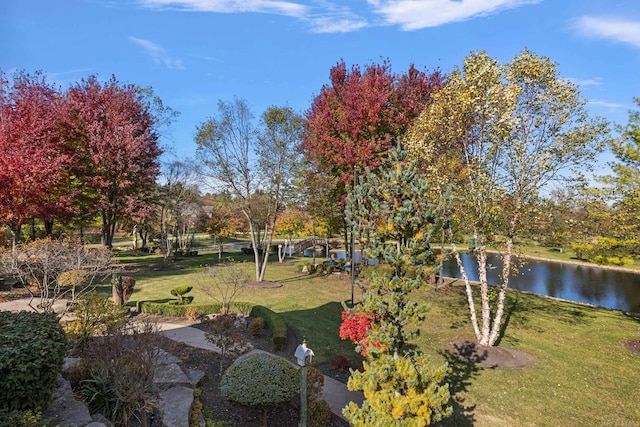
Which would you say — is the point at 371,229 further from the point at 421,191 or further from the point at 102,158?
the point at 102,158

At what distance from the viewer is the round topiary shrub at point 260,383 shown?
6.71 m

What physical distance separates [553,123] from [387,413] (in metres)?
10.0

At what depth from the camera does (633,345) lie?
467 inches

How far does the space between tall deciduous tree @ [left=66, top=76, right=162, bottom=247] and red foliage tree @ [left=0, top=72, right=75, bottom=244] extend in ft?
4.21

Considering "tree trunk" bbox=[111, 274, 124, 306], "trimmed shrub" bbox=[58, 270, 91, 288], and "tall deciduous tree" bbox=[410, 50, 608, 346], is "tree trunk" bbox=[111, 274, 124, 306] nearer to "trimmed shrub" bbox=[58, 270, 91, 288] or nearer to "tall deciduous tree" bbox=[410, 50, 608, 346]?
"trimmed shrub" bbox=[58, 270, 91, 288]

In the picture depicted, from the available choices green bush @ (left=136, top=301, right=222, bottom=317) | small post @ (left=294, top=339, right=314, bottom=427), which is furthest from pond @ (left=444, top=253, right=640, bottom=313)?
small post @ (left=294, top=339, right=314, bottom=427)

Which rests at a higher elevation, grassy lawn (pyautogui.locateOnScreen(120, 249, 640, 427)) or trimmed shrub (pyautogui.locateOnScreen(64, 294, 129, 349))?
trimmed shrub (pyautogui.locateOnScreen(64, 294, 129, 349))

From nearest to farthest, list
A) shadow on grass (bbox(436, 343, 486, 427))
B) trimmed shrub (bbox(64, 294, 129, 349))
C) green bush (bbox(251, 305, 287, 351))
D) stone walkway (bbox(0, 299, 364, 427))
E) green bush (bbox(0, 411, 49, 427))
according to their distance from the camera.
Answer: green bush (bbox(0, 411, 49, 427))
stone walkway (bbox(0, 299, 364, 427))
shadow on grass (bbox(436, 343, 486, 427))
trimmed shrub (bbox(64, 294, 129, 349))
green bush (bbox(251, 305, 287, 351))

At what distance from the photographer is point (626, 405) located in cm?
806

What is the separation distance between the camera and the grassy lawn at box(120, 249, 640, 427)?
784 centimetres

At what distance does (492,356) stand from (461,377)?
1.88 metres

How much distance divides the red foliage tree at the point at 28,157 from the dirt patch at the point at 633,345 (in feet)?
76.5

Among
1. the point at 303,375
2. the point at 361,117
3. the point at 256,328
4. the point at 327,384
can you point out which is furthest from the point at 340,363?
the point at 361,117

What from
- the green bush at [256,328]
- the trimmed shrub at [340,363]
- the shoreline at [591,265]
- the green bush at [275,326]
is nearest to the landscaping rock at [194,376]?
the green bush at [275,326]
